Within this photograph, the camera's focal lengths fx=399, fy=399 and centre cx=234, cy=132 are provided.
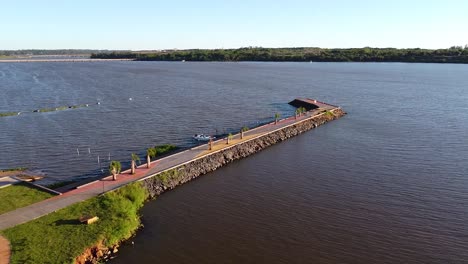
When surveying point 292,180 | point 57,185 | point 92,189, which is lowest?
point 292,180

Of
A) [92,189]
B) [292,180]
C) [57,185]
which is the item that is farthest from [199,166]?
[57,185]

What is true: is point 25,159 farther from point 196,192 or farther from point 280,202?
point 280,202

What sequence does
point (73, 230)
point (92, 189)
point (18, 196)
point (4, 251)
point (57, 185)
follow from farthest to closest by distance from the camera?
1. point (57, 185)
2. point (92, 189)
3. point (18, 196)
4. point (73, 230)
5. point (4, 251)

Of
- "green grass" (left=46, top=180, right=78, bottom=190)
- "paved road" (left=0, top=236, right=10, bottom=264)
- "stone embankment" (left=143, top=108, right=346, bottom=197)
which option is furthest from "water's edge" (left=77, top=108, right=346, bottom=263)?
"green grass" (left=46, top=180, right=78, bottom=190)

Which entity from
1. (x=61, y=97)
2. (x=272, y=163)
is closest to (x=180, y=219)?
(x=272, y=163)

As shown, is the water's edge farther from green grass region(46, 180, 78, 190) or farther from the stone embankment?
green grass region(46, 180, 78, 190)

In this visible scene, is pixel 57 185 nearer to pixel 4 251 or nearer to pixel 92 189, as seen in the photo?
pixel 92 189
